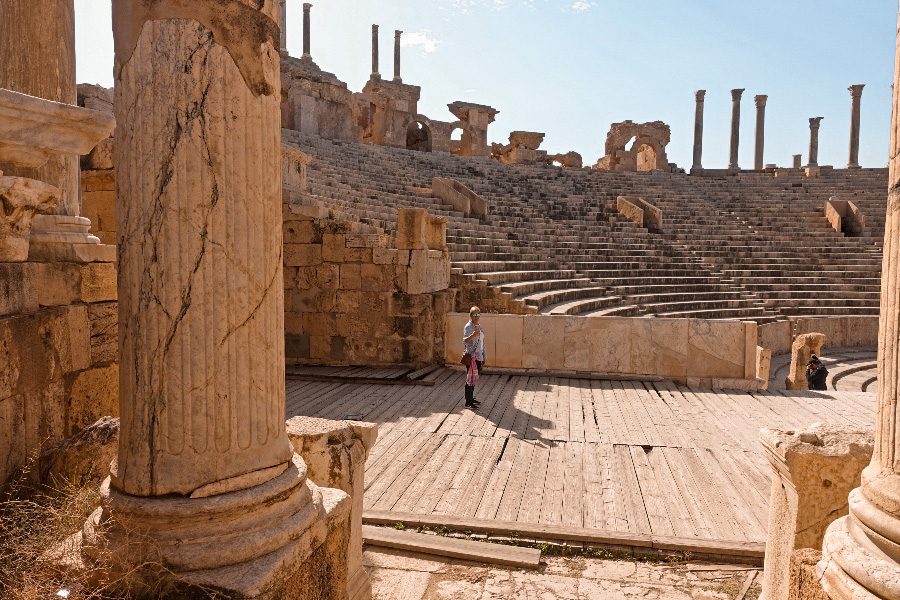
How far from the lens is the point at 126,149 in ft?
7.50

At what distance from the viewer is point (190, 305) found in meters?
2.22

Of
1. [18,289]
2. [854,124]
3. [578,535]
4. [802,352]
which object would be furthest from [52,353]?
[854,124]

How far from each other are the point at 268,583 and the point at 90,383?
7.11 ft

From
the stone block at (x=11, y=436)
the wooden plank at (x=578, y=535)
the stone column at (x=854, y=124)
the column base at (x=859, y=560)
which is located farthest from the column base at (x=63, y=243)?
the stone column at (x=854, y=124)

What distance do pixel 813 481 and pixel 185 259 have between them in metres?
2.88

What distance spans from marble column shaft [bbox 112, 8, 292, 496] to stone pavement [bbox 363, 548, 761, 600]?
162cm

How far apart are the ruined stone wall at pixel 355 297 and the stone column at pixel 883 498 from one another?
7.25 meters

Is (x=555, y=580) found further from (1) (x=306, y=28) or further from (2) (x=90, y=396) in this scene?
(1) (x=306, y=28)

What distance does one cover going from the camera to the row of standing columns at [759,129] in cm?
3384

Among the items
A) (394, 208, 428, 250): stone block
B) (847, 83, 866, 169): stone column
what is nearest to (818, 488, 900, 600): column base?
(394, 208, 428, 250): stone block

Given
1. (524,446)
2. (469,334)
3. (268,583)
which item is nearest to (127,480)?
(268,583)

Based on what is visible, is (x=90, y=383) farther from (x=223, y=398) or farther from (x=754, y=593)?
(x=754, y=593)

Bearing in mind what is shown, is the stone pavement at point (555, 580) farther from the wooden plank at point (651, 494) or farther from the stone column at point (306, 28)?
the stone column at point (306, 28)

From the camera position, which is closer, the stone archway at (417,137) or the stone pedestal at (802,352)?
the stone pedestal at (802,352)
